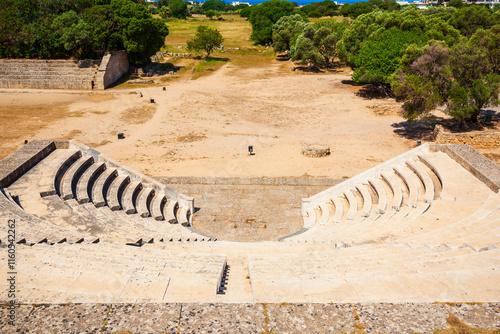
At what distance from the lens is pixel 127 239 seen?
485 inches

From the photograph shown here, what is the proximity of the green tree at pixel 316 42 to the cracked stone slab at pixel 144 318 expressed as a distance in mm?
46339

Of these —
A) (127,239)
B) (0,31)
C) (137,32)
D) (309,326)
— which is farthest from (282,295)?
(0,31)

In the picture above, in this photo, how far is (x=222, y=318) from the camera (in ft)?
24.4

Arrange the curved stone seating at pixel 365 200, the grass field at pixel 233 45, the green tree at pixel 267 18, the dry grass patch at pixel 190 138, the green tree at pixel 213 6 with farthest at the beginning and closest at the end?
the green tree at pixel 213 6
the green tree at pixel 267 18
the grass field at pixel 233 45
the dry grass patch at pixel 190 138
the curved stone seating at pixel 365 200

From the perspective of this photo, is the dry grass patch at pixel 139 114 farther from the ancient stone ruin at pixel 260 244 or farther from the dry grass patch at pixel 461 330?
the dry grass patch at pixel 461 330

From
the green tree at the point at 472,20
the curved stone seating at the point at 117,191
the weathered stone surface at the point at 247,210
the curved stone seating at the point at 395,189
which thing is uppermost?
the green tree at the point at 472,20

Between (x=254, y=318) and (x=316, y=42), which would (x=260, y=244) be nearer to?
(x=254, y=318)

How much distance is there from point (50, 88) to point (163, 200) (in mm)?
30133

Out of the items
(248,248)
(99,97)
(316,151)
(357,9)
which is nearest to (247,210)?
(248,248)

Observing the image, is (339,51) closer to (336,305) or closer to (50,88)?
(50,88)

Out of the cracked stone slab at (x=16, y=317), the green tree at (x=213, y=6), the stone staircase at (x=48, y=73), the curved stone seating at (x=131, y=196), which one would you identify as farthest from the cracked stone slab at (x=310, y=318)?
the green tree at (x=213, y=6)

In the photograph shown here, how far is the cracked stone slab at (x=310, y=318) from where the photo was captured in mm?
7223

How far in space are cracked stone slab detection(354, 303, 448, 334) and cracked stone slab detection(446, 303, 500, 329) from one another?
279 mm

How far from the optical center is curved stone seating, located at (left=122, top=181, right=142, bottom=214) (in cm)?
1605
